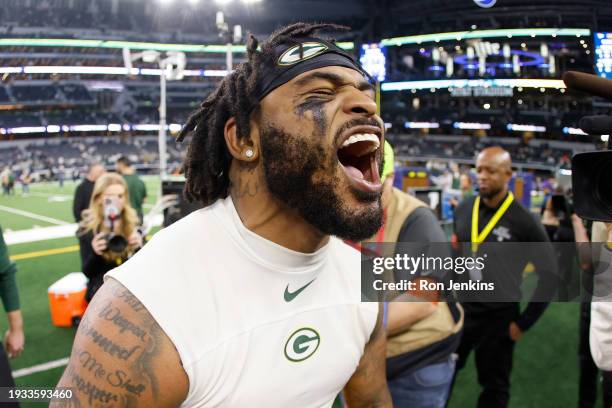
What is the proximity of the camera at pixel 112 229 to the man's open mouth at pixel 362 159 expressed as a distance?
2352mm

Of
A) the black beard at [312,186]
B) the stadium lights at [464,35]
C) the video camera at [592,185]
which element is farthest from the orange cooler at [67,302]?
the stadium lights at [464,35]

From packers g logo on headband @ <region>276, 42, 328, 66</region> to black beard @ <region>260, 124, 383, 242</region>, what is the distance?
0.62 feet

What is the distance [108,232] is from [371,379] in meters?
2.51

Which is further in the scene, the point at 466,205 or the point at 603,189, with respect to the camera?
the point at 466,205

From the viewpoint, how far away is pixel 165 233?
4.21 feet

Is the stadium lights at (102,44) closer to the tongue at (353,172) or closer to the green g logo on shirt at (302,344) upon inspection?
the tongue at (353,172)

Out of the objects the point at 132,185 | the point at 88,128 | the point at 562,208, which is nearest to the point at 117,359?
the point at 562,208

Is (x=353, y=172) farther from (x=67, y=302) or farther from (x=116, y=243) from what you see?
(x=67, y=302)

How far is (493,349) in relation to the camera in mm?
3506

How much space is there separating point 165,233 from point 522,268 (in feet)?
9.85

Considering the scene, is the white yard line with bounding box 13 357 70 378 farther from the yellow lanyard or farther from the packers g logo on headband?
the packers g logo on headband

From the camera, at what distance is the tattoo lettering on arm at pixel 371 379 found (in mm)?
1486

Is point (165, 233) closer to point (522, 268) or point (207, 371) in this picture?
point (207, 371)

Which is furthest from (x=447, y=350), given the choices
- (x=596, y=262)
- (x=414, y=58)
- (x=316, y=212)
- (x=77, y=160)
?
(x=77, y=160)
